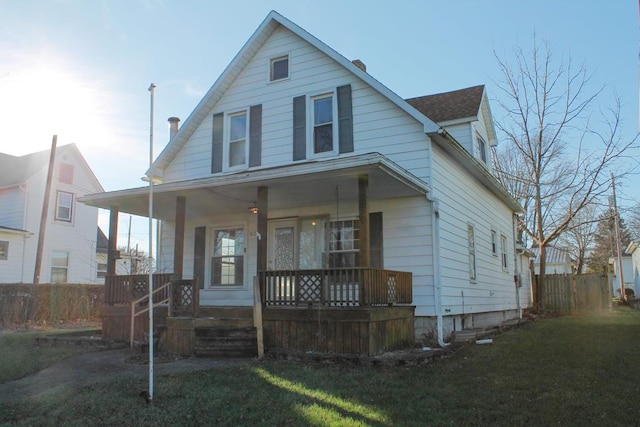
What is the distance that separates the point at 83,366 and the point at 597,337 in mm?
10161

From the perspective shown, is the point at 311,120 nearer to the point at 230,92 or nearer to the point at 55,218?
the point at 230,92

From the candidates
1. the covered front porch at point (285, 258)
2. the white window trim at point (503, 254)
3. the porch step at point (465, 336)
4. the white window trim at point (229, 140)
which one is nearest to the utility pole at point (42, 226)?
the covered front porch at point (285, 258)

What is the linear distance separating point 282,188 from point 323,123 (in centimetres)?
272

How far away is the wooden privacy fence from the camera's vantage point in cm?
2142

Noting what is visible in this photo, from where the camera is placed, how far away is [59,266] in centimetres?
2406

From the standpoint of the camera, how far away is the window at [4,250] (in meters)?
21.6

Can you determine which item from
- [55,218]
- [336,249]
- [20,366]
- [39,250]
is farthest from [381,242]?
[55,218]

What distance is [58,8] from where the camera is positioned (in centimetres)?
859

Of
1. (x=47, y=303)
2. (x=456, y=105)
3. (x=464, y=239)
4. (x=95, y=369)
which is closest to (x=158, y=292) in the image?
(x=95, y=369)

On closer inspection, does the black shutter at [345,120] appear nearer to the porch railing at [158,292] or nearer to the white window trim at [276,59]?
the white window trim at [276,59]

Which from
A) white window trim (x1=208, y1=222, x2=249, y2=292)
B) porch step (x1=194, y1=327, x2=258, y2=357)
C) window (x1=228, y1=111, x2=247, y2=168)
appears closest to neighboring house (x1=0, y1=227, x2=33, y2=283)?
white window trim (x1=208, y1=222, x2=249, y2=292)

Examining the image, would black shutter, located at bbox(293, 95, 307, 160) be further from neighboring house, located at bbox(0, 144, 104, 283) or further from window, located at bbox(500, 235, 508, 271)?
neighboring house, located at bbox(0, 144, 104, 283)

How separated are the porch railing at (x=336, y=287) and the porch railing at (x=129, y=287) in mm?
2739

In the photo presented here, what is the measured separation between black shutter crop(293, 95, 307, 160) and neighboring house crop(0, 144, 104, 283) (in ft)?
51.1
